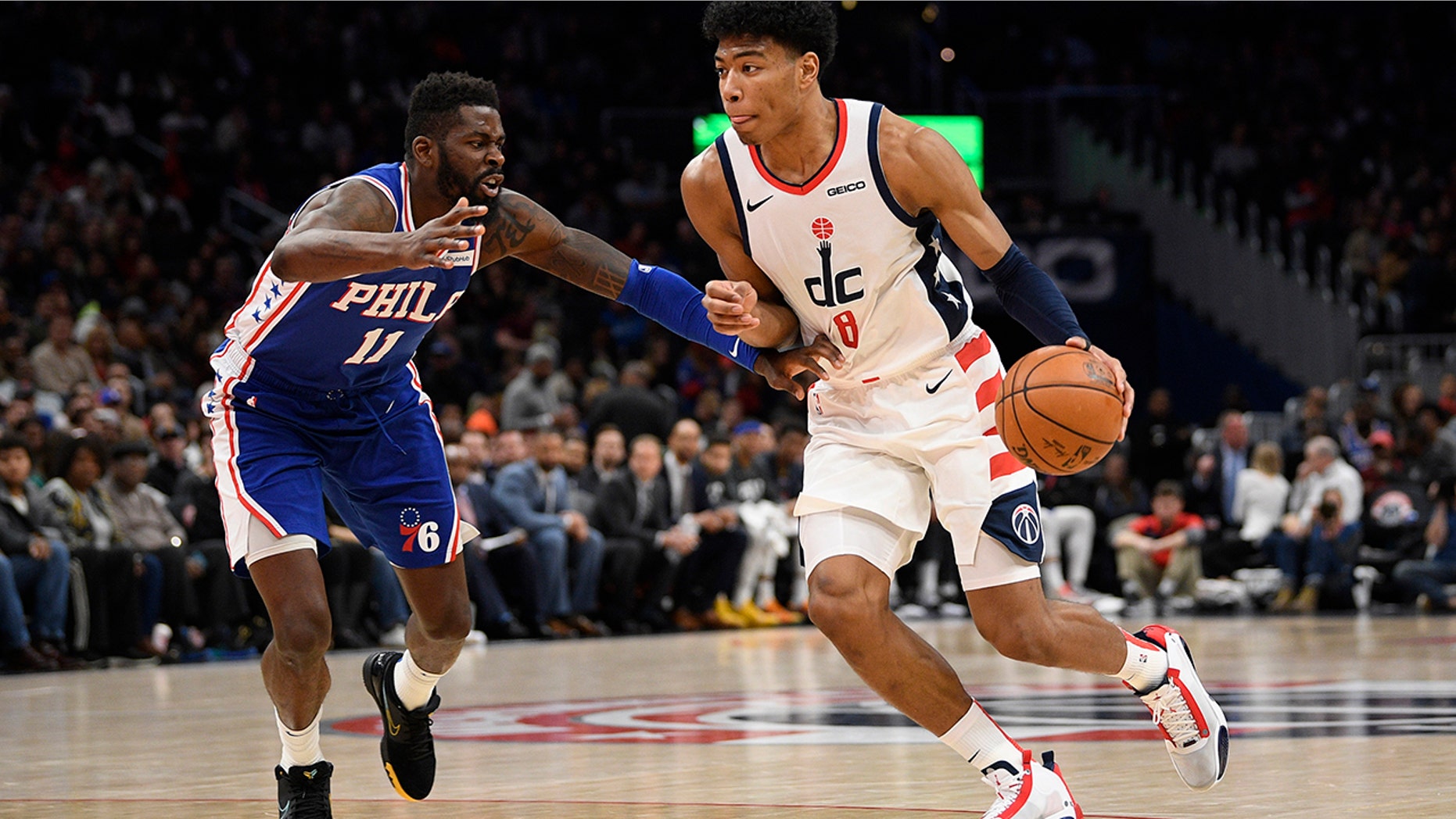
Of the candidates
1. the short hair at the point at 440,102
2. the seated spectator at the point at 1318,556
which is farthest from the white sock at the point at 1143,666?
the seated spectator at the point at 1318,556

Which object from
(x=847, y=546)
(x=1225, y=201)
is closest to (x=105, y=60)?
(x=1225, y=201)

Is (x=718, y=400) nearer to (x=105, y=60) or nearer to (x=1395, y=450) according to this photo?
(x=1395, y=450)

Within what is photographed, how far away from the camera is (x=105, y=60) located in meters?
19.8

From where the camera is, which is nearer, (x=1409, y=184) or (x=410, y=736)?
(x=410, y=736)

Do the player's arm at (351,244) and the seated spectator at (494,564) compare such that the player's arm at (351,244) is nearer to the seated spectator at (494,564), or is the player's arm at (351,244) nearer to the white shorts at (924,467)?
the white shorts at (924,467)

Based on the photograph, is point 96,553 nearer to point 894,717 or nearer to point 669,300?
point 894,717

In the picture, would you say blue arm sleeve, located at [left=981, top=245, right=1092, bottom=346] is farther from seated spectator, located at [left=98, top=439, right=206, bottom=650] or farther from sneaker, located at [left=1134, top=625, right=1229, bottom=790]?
seated spectator, located at [left=98, top=439, right=206, bottom=650]

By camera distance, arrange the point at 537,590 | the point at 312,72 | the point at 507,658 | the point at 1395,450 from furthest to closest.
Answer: the point at 312,72 → the point at 1395,450 → the point at 537,590 → the point at 507,658

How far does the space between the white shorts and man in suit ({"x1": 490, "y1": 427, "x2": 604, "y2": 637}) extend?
8691 millimetres

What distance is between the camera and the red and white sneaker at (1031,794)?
4.39 m

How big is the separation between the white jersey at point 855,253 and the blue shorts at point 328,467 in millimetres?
1130

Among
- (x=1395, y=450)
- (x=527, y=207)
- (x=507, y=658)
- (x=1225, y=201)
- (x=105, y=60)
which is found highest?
(x=105, y=60)

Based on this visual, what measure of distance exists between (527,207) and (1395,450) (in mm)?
12939

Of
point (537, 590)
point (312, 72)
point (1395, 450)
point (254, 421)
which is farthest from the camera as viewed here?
point (312, 72)
